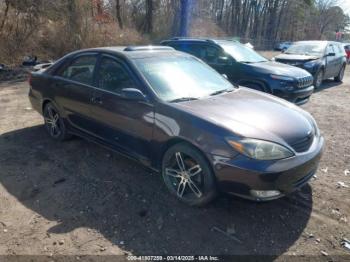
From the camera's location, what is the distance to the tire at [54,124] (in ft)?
16.5

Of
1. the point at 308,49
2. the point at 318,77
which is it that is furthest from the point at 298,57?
the point at 308,49

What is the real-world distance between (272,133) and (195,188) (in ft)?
3.26

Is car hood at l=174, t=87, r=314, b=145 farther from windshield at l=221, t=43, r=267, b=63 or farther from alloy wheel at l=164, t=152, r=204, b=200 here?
windshield at l=221, t=43, r=267, b=63

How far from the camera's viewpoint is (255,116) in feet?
11.0

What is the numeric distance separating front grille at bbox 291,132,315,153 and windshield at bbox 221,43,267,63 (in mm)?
4486

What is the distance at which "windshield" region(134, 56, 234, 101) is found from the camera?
3.66 meters

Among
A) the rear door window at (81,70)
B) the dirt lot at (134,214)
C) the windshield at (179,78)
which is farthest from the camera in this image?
the rear door window at (81,70)

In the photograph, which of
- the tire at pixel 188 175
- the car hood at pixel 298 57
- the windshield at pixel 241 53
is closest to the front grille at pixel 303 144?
the tire at pixel 188 175

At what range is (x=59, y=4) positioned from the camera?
13.6 m

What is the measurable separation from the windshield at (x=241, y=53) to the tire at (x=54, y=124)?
174 inches

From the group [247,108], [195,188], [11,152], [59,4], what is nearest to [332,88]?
[247,108]

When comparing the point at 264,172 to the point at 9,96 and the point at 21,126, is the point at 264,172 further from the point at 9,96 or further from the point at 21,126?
the point at 9,96

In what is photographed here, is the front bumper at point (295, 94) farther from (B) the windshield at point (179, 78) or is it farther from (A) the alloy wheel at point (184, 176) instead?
(A) the alloy wheel at point (184, 176)

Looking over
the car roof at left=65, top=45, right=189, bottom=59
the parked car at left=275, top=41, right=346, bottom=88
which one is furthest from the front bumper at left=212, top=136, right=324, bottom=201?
the parked car at left=275, top=41, right=346, bottom=88
